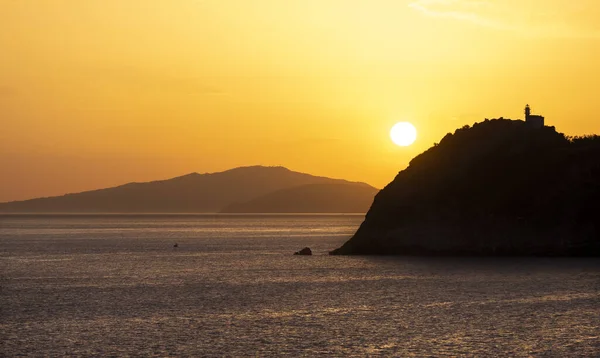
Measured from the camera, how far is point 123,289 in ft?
276

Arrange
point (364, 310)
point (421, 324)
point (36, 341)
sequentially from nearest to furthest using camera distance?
point (36, 341) → point (421, 324) → point (364, 310)

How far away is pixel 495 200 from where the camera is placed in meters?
122

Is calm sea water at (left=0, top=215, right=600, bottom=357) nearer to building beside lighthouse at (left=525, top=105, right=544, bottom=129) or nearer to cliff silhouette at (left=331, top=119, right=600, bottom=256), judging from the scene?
cliff silhouette at (left=331, top=119, right=600, bottom=256)

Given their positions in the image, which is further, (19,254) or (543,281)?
(19,254)

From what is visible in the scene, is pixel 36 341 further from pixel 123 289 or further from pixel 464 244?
pixel 464 244

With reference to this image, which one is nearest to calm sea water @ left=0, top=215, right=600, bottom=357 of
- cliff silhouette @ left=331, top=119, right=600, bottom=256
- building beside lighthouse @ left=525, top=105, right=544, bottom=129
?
cliff silhouette @ left=331, top=119, right=600, bottom=256

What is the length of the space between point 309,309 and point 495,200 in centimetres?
6240

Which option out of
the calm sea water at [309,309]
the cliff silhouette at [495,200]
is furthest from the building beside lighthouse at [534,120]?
the calm sea water at [309,309]

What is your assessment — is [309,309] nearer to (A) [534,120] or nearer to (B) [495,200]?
(B) [495,200]

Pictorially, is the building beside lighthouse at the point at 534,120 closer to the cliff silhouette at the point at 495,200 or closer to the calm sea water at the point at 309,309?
the cliff silhouette at the point at 495,200

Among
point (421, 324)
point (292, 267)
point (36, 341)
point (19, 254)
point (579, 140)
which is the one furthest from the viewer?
point (19, 254)

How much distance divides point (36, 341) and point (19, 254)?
101275 millimetres

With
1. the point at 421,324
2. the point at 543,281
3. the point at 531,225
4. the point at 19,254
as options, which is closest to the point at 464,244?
the point at 531,225

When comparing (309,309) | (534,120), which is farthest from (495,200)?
(309,309)
